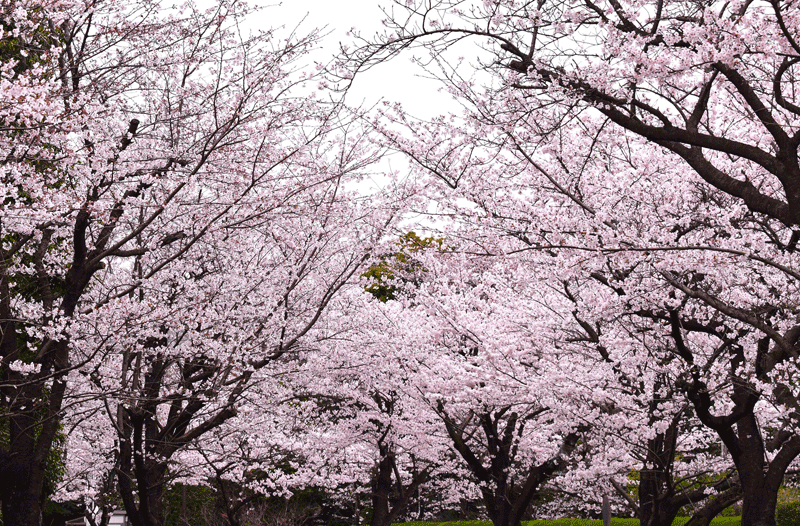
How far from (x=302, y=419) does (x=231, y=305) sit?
24.3ft

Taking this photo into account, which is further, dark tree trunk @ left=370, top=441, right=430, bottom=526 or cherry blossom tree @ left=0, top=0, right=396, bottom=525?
dark tree trunk @ left=370, top=441, right=430, bottom=526

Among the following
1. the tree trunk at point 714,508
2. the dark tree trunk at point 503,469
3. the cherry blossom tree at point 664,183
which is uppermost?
the cherry blossom tree at point 664,183

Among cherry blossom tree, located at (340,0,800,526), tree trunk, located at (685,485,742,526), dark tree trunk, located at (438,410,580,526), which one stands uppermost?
cherry blossom tree, located at (340,0,800,526)

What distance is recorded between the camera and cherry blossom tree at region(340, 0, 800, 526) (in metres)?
4.73

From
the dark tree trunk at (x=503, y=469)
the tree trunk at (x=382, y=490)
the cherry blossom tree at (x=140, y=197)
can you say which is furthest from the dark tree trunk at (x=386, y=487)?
the cherry blossom tree at (x=140, y=197)

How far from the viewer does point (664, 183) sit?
7492 millimetres

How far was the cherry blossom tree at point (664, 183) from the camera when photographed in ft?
15.5

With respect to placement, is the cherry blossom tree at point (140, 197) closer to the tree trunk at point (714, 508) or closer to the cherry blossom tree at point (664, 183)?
the cherry blossom tree at point (664, 183)

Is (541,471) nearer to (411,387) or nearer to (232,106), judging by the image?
(411,387)

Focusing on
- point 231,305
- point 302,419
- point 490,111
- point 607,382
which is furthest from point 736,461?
point 302,419

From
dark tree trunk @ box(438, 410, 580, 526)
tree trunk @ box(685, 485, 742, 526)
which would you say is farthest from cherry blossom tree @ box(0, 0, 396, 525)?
tree trunk @ box(685, 485, 742, 526)

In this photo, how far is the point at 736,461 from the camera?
7.31 m

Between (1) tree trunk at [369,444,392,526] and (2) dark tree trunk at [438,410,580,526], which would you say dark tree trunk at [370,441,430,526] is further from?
(2) dark tree trunk at [438,410,580,526]

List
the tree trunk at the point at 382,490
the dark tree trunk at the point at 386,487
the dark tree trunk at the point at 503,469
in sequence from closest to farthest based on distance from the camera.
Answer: the dark tree trunk at the point at 503,469 → the dark tree trunk at the point at 386,487 → the tree trunk at the point at 382,490
